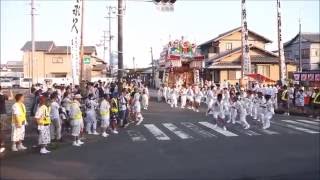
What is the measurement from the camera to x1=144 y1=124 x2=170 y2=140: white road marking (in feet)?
51.6

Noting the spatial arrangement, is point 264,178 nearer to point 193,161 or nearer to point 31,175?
point 193,161

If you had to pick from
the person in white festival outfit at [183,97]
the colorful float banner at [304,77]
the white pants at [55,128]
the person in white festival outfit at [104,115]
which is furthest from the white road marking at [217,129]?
the colorful float banner at [304,77]

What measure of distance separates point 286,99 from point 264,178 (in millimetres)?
17136

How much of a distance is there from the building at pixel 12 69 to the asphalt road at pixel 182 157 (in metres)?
79.0

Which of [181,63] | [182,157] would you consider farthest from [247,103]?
[181,63]

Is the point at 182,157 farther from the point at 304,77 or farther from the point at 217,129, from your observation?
the point at 304,77

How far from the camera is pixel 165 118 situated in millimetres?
23094

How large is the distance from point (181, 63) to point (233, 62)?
434 inches

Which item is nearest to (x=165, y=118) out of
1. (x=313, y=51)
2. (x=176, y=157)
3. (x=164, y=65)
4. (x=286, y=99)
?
(x=286, y=99)

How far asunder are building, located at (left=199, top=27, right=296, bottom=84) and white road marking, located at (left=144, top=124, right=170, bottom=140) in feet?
92.3

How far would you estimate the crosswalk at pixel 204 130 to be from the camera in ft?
52.2

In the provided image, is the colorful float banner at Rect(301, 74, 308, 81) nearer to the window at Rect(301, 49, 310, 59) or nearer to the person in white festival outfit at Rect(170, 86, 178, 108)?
the person in white festival outfit at Rect(170, 86, 178, 108)

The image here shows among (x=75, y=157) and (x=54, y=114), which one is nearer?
(x=75, y=157)

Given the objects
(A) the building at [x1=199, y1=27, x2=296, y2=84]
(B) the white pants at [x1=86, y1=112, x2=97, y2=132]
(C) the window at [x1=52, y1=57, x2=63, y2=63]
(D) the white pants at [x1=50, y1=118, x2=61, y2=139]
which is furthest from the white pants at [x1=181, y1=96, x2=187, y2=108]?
(C) the window at [x1=52, y1=57, x2=63, y2=63]
